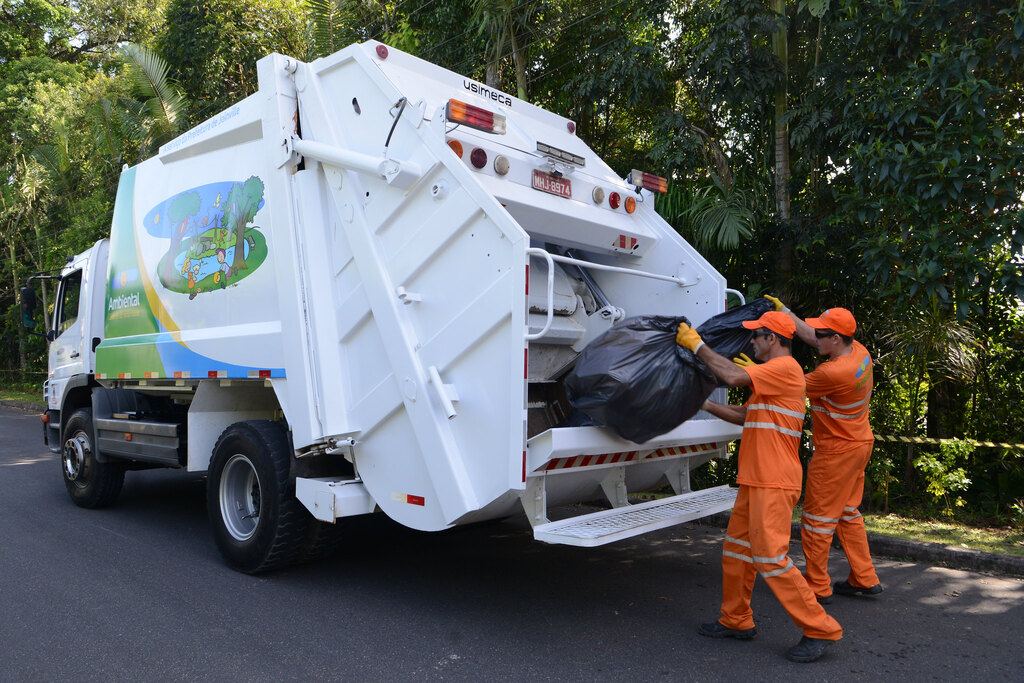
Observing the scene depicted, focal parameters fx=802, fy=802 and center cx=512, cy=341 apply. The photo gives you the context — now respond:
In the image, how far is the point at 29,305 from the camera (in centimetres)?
741

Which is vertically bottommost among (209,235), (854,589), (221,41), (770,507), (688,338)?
(854,589)

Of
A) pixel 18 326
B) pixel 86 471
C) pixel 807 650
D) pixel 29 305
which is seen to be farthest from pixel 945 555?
pixel 18 326

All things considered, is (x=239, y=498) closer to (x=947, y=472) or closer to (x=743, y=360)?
(x=743, y=360)

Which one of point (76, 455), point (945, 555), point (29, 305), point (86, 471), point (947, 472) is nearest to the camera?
point (945, 555)

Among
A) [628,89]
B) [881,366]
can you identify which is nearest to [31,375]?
[628,89]

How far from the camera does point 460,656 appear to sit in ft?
11.8

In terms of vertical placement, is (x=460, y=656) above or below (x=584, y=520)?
below

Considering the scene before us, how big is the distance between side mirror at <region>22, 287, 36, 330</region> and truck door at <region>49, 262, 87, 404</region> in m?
0.20

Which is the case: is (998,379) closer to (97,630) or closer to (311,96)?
(311,96)

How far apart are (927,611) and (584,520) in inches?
81.8

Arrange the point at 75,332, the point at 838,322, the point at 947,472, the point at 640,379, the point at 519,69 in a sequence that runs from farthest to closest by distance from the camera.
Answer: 1. the point at 519,69
2. the point at 75,332
3. the point at 947,472
4. the point at 838,322
5. the point at 640,379

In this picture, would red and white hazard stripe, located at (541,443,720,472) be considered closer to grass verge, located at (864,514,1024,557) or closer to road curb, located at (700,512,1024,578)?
road curb, located at (700,512,1024,578)

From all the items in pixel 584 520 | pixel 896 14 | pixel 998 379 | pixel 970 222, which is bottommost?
pixel 584 520

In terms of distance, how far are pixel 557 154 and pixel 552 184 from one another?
0.56ft
